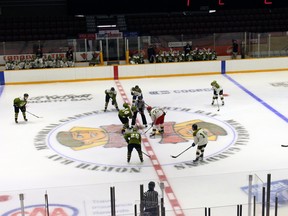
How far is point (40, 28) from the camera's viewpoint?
2533cm

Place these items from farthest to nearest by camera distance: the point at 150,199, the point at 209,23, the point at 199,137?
the point at 209,23
the point at 199,137
the point at 150,199

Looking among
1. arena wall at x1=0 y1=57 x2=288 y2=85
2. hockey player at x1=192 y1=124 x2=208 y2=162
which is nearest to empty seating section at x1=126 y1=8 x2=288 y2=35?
arena wall at x1=0 y1=57 x2=288 y2=85

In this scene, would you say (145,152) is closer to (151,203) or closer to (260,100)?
(151,203)

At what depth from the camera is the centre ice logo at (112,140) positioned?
9.98 m

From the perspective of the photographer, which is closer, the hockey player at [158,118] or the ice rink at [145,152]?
the ice rink at [145,152]

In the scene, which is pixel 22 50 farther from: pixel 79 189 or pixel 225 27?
pixel 79 189

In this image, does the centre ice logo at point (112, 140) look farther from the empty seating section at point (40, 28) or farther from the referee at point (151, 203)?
the empty seating section at point (40, 28)

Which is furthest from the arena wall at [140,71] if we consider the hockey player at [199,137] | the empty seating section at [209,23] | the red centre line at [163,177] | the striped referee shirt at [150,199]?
the striped referee shirt at [150,199]

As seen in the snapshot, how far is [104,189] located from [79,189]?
0.31 metres

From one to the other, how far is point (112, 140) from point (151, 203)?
6.09m

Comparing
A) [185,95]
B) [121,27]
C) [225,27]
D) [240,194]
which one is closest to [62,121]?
[185,95]

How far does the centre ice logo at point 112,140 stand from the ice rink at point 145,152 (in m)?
0.02

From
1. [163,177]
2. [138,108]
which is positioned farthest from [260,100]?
[163,177]

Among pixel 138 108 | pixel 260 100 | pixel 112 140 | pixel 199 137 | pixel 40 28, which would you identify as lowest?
pixel 112 140
